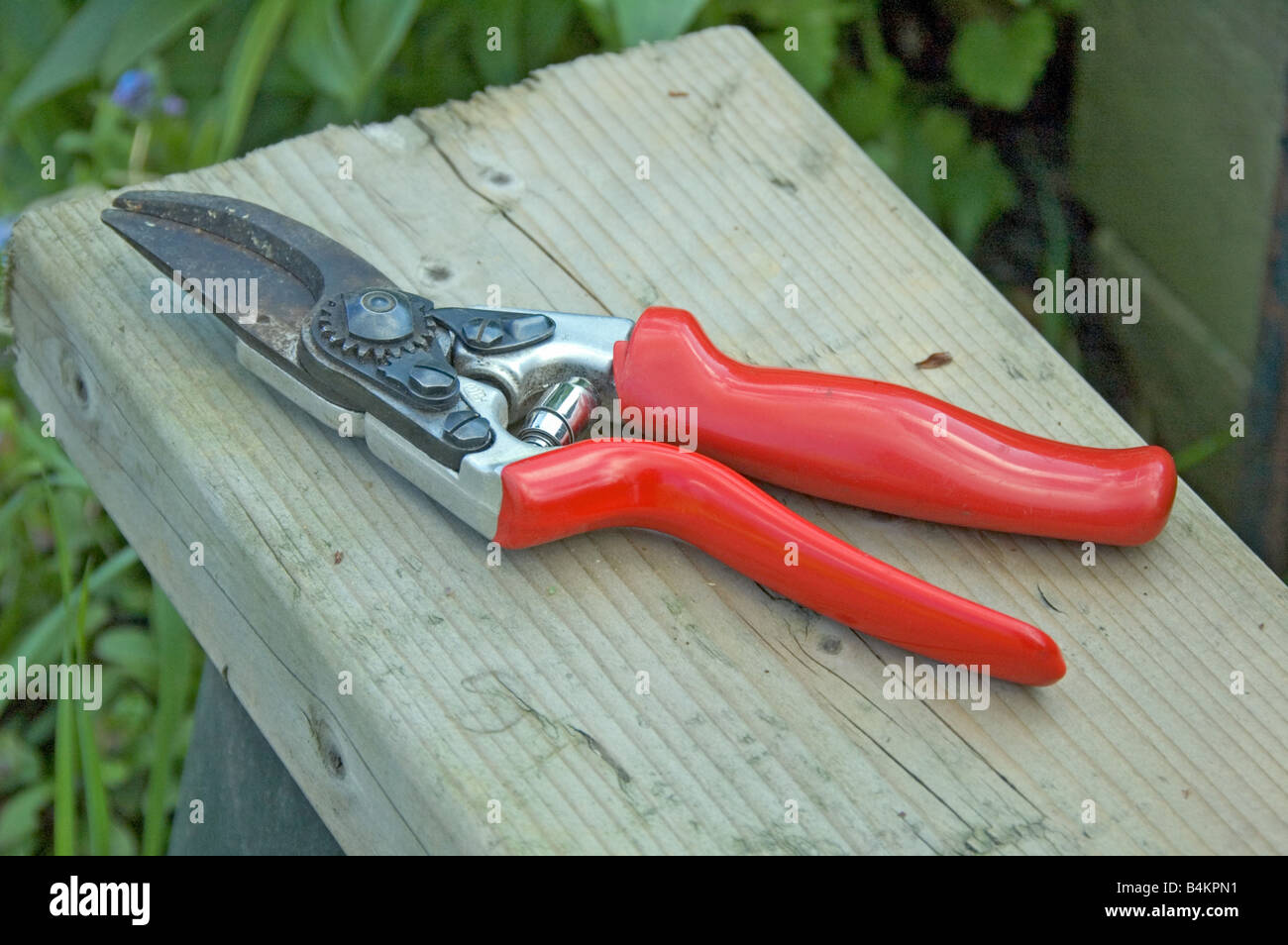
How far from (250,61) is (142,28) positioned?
0.67 ft

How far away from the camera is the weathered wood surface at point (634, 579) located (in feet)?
3.41

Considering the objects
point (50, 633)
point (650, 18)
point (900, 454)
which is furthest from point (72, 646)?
point (900, 454)

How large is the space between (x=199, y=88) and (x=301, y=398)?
1466 millimetres

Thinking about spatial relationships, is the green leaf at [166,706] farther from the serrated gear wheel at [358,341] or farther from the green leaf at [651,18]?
the green leaf at [651,18]

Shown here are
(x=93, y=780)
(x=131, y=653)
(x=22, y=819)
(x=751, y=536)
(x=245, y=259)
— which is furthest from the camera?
(x=131, y=653)

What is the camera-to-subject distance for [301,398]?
1226 mm

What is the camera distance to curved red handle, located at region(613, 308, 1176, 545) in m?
1.17

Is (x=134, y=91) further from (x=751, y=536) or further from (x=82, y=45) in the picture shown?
(x=751, y=536)

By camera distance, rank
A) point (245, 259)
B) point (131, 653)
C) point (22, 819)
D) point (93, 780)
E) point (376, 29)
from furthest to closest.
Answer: point (131, 653) < point (22, 819) < point (376, 29) < point (93, 780) < point (245, 259)

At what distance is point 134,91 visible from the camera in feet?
8.13

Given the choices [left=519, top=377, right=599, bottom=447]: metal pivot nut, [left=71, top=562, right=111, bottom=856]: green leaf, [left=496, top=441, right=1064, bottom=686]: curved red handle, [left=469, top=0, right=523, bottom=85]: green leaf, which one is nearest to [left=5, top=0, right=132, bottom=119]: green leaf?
[left=469, top=0, right=523, bottom=85]: green leaf

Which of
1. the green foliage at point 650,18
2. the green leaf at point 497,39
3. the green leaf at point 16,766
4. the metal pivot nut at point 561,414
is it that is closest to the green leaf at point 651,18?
the green foliage at point 650,18

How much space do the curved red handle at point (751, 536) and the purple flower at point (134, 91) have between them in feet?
5.54
